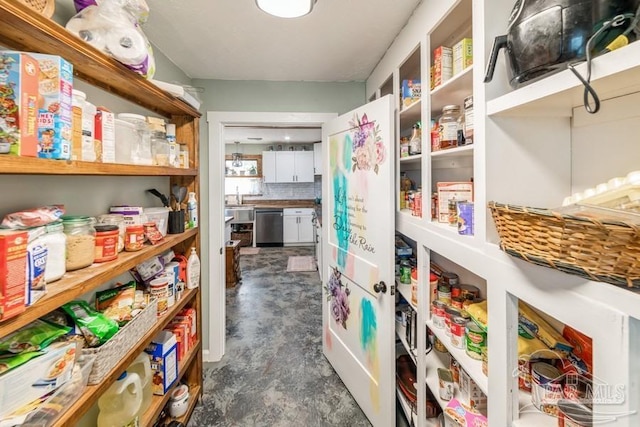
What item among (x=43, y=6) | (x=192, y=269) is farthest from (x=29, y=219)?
(x=192, y=269)

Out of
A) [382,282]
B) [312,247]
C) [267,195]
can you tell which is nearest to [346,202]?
[382,282]

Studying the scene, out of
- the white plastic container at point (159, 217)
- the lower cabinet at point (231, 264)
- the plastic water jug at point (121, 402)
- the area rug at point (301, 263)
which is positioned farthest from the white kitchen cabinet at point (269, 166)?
the plastic water jug at point (121, 402)

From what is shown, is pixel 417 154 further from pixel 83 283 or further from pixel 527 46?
pixel 83 283

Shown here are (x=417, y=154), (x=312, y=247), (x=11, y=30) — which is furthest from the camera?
(x=312, y=247)

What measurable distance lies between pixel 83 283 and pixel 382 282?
1.33 metres

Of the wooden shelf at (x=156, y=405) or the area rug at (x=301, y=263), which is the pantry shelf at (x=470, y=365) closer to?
the wooden shelf at (x=156, y=405)

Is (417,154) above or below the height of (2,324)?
above

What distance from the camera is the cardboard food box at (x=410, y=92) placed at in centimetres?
152

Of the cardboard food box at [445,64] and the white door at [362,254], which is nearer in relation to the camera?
the cardboard food box at [445,64]

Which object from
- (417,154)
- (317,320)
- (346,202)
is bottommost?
(317,320)

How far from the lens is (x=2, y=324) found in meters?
0.61

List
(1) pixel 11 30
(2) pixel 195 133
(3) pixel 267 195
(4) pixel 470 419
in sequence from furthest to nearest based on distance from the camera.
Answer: (3) pixel 267 195 < (2) pixel 195 133 < (4) pixel 470 419 < (1) pixel 11 30

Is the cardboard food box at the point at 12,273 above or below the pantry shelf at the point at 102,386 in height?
above

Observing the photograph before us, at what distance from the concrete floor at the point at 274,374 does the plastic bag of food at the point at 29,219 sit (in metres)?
1.59
